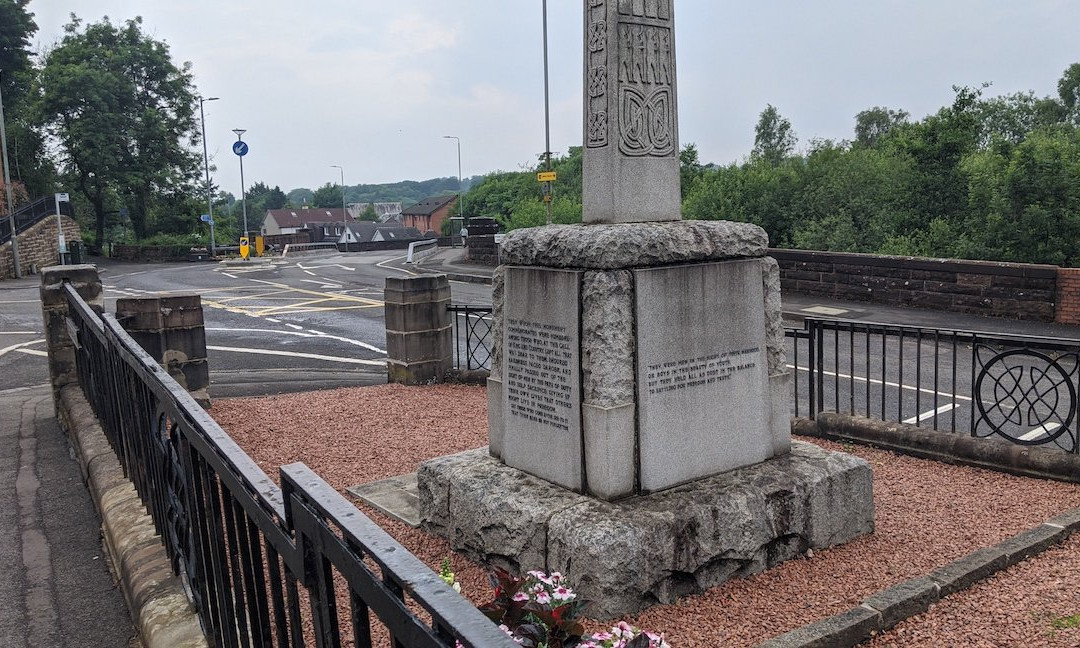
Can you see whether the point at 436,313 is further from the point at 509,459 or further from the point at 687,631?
the point at 687,631

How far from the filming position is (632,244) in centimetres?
474

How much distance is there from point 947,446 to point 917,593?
3102mm

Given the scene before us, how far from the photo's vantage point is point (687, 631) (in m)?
4.21

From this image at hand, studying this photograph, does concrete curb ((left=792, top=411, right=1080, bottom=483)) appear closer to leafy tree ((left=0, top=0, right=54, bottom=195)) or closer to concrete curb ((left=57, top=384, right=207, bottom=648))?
concrete curb ((left=57, top=384, right=207, bottom=648))

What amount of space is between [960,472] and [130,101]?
5454 centimetres

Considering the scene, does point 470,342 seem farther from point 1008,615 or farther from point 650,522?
point 1008,615

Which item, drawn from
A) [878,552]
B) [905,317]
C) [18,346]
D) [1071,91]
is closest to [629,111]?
[878,552]

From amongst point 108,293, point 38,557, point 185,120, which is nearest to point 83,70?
point 185,120

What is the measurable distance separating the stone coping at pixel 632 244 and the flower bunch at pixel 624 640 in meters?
2.23

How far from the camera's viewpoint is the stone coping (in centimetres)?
473

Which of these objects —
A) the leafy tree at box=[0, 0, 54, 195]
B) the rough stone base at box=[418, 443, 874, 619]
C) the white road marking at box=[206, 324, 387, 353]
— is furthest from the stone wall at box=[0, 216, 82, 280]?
the rough stone base at box=[418, 443, 874, 619]

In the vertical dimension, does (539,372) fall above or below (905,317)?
above

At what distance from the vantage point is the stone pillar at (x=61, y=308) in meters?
8.32

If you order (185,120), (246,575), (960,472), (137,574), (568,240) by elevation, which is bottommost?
(960,472)
